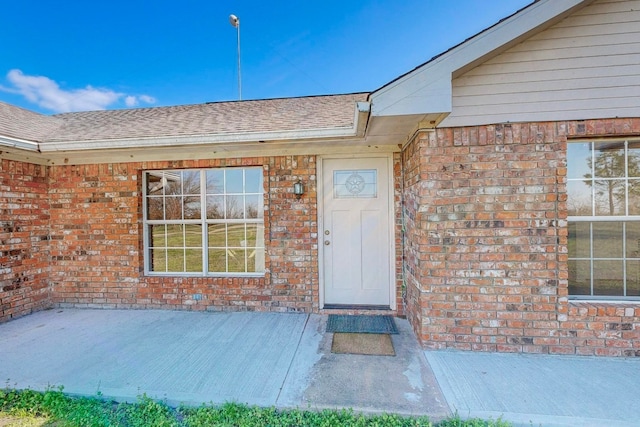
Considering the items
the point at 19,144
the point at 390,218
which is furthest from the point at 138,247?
the point at 390,218

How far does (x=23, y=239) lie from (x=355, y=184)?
5281mm

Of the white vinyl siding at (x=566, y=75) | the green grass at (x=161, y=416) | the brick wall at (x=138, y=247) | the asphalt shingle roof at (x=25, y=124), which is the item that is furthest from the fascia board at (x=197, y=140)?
the green grass at (x=161, y=416)

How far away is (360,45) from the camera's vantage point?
7.68 m

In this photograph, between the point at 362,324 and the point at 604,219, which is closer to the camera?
the point at 604,219

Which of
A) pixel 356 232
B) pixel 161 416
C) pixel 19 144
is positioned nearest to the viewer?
pixel 161 416

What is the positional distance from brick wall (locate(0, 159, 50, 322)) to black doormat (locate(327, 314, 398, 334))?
477 centimetres

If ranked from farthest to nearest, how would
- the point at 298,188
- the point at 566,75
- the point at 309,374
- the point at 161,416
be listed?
the point at 298,188 → the point at 566,75 → the point at 309,374 → the point at 161,416

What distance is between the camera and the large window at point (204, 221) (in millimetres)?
4680

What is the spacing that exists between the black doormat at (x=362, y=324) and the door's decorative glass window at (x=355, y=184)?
5.93 feet

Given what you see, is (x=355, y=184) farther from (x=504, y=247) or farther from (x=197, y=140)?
(x=197, y=140)

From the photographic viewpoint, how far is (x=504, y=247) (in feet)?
10.2

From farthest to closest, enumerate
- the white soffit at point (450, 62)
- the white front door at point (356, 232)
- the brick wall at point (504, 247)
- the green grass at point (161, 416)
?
1. the white front door at point (356, 232)
2. the brick wall at point (504, 247)
3. the white soffit at point (450, 62)
4. the green grass at point (161, 416)

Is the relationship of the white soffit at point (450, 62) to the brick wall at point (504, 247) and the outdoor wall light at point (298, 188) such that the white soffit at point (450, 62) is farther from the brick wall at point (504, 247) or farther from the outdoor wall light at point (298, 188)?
the outdoor wall light at point (298, 188)

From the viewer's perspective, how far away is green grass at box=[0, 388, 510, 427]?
2.12 metres
